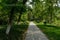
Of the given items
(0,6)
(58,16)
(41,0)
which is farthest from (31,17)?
(0,6)

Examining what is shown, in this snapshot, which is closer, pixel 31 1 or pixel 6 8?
pixel 6 8

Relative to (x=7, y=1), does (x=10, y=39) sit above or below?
below

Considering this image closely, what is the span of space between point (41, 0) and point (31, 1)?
2021 millimetres

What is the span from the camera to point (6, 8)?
41.3 feet

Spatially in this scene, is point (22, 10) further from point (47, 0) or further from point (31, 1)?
point (47, 0)

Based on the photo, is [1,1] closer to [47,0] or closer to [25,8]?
[25,8]

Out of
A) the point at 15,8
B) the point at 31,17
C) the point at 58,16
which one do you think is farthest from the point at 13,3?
the point at 31,17

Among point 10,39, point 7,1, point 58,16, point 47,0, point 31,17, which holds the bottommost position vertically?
point 31,17

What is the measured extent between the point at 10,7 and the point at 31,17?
2690 inches

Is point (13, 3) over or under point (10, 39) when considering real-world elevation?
over

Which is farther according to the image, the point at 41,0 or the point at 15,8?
the point at 41,0

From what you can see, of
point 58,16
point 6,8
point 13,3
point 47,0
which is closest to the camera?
point 6,8

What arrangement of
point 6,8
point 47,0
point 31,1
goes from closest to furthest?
1. point 6,8
2. point 31,1
3. point 47,0

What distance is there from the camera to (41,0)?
1792cm
